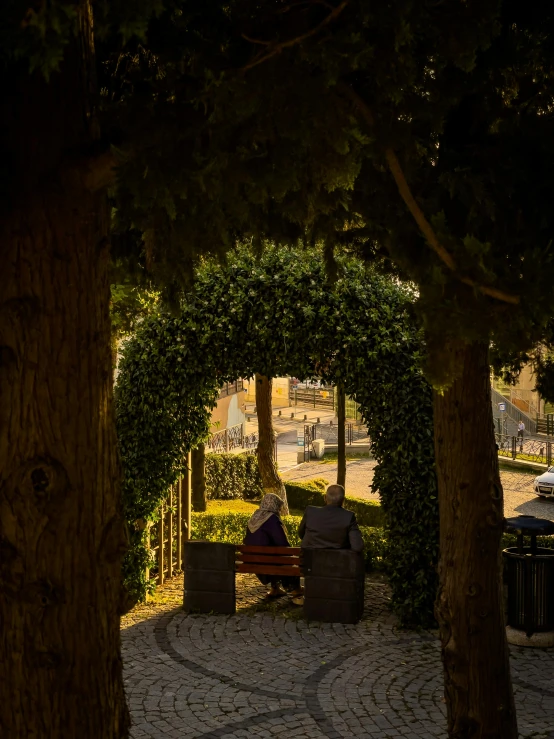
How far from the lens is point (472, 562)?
7.21m

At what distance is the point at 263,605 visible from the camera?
11.4 metres

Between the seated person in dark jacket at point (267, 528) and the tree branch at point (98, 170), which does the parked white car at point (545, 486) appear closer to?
the seated person in dark jacket at point (267, 528)

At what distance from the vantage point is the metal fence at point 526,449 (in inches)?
1220

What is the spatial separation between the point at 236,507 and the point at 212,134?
15.7 meters

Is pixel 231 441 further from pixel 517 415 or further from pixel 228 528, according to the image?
pixel 228 528

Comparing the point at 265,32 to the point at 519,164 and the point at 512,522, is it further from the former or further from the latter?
the point at 512,522

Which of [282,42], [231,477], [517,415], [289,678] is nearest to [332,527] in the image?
[289,678]

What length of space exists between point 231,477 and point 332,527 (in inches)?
509

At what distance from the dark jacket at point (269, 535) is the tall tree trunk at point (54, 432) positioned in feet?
21.9

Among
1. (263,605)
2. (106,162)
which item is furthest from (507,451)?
(106,162)

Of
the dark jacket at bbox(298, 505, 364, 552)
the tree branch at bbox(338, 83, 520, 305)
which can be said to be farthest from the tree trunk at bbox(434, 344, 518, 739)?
the dark jacket at bbox(298, 505, 364, 552)

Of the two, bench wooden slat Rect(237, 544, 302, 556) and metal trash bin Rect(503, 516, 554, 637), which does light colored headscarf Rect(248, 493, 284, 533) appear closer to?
bench wooden slat Rect(237, 544, 302, 556)

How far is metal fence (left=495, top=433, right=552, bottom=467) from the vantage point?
31.0 metres

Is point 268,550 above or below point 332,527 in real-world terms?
below
